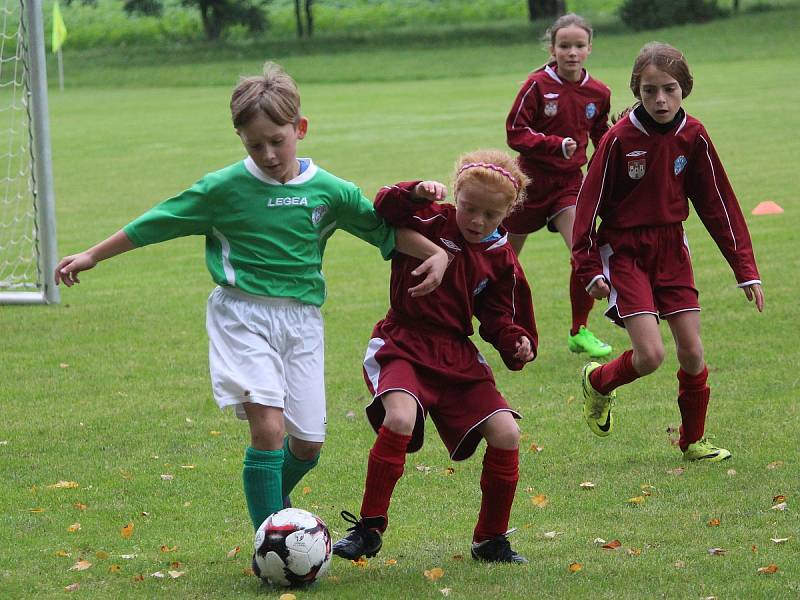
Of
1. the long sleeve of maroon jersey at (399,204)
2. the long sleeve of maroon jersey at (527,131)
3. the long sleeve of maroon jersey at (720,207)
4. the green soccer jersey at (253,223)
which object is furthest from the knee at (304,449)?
the long sleeve of maroon jersey at (527,131)

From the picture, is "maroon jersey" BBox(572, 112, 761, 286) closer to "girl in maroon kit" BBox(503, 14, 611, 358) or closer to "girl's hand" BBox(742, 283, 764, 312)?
"girl's hand" BBox(742, 283, 764, 312)

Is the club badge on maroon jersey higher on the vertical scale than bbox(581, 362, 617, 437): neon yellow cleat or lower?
higher

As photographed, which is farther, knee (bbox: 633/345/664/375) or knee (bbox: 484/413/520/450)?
knee (bbox: 633/345/664/375)

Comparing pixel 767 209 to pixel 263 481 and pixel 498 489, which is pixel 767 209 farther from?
pixel 263 481

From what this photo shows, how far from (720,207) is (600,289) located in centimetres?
73

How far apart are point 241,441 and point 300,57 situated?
4215 centimetres

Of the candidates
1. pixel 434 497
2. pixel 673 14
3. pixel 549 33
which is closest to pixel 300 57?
pixel 673 14

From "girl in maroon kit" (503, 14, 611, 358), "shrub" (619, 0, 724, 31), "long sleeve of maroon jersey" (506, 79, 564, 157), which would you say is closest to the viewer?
"long sleeve of maroon jersey" (506, 79, 564, 157)

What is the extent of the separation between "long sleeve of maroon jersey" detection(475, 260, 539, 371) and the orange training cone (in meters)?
9.75

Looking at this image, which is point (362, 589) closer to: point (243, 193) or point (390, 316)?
point (390, 316)

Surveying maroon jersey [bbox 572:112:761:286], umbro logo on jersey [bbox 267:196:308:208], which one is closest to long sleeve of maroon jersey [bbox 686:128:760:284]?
maroon jersey [bbox 572:112:761:286]

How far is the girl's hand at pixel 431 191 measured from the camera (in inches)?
185

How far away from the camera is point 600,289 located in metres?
5.88

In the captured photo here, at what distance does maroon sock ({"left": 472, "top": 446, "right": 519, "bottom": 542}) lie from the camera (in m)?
4.78
